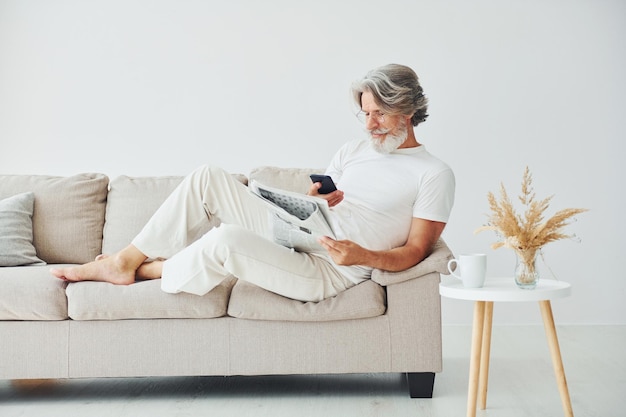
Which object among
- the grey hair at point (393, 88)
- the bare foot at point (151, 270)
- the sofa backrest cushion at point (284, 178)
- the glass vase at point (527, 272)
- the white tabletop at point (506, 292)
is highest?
the grey hair at point (393, 88)

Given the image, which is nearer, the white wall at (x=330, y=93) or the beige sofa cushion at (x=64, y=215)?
the beige sofa cushion at (x=64, y=215)

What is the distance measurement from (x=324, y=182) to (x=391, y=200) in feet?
0.90

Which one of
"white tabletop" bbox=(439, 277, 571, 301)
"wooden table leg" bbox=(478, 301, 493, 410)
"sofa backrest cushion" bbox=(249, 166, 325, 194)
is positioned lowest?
"wooden table leg" bbox=(478, 301, 493, 410)

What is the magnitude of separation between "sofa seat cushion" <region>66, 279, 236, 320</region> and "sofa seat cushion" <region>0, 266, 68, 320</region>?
0.05 metres

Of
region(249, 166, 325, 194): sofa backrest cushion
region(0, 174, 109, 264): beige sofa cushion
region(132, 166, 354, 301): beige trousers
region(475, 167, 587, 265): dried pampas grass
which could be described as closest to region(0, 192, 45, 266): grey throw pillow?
region(0, 174, 109, 264): beige sofa cushion

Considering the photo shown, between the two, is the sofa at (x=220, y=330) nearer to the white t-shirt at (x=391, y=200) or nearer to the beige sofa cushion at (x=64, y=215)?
the white t-shirt at (x=391, y=200)

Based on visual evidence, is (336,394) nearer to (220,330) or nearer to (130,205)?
(220,330)

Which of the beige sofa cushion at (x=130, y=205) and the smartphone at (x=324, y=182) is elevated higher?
the smartphone at (x=324, y=182)

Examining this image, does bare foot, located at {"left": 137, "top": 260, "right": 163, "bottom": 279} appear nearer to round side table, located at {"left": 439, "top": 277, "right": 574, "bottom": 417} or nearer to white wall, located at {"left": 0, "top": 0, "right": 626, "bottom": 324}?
round side table, located at {"left": 439, "top": 277, "right": 574, "bottom": 417}

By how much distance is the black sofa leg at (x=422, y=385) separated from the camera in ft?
9.21

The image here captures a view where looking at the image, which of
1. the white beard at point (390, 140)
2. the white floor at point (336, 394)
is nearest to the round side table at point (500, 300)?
the white floor at point (336, 394)

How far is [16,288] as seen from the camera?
281 cm

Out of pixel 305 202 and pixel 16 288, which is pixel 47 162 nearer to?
pixel 16 288

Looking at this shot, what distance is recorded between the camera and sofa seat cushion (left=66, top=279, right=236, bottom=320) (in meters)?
2.77
